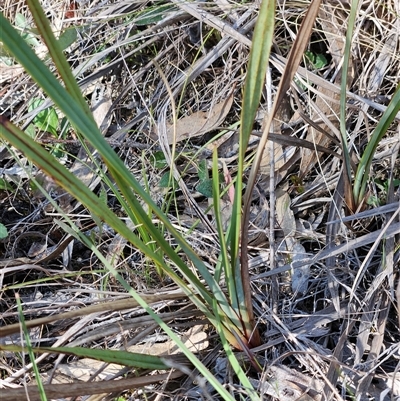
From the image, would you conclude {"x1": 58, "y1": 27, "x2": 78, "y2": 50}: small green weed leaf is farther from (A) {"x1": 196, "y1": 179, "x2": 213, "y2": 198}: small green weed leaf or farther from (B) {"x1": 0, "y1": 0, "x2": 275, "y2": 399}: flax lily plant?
(B) {"x1": 0, "y1": 0, "x2": 275, "y2": 399}: flax lily plant

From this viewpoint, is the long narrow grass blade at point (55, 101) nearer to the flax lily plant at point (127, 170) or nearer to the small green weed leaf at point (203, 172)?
the flax lily plant at point (127, 170)

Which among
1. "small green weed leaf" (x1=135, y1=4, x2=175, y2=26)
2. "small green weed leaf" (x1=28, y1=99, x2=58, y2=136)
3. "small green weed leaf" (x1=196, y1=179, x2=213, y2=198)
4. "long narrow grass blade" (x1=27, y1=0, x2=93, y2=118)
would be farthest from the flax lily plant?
"small green weed leaf" (x1=135, y1=4, x2=175, y2=26)

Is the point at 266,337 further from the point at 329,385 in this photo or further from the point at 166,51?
the point at 166,51

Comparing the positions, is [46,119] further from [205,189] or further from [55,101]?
[55,101]

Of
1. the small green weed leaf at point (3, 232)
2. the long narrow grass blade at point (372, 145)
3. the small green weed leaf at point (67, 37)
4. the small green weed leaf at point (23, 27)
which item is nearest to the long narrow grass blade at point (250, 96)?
the long narrow grass blade at point (372, 145)

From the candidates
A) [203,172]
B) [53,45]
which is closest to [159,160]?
[203,172]
